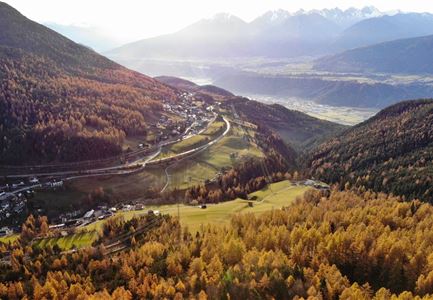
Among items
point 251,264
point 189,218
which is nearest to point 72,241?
point 189,218

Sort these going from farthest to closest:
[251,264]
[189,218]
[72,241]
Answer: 1. [189,218]
2. [72,241]
3. [251,264]

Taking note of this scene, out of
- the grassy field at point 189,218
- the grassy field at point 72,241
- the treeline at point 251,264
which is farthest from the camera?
the grassy field at point 189,218

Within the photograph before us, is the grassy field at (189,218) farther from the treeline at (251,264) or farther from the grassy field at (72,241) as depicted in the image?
the treeline at (251,264)

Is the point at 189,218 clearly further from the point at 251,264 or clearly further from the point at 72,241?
the point at 251,264

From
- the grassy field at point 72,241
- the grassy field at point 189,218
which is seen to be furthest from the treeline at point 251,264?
the grassy field at point 189,218

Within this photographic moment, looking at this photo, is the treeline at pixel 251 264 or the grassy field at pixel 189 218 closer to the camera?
the treeline at pixel 251 264

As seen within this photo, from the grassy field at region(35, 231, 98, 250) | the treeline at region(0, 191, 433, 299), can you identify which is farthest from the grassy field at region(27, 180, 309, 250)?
the treeline at region(0, 191, 433, 299)

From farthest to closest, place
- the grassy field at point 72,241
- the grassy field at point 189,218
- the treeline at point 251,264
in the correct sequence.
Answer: the grassy field at point 189,218 → the grassy field at point 72,241 → the treeline at point 251,264

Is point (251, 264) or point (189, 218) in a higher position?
point (251, 264)

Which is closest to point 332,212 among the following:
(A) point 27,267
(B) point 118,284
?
(B) point 118,284

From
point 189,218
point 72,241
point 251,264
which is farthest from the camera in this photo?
point 189,218
